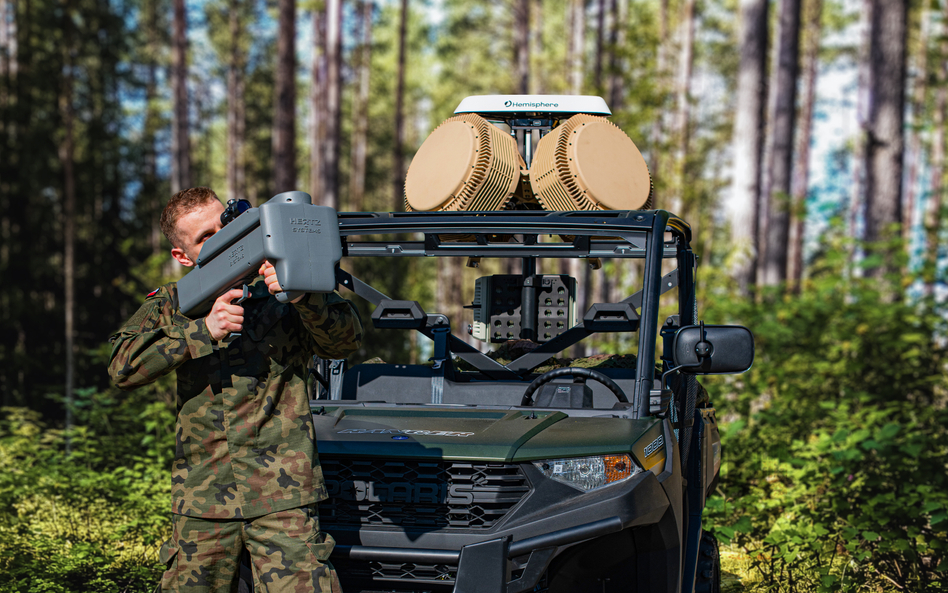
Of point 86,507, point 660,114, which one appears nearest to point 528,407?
point 86,507

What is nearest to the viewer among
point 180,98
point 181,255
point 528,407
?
point 181,255

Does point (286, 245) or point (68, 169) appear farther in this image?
point (68, 169)

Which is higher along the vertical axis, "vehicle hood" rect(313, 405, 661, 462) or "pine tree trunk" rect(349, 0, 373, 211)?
"pine tree trunk" rect(349, 0, 373, 211)

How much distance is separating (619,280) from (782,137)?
4.45 meters

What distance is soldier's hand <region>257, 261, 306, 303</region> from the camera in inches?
104

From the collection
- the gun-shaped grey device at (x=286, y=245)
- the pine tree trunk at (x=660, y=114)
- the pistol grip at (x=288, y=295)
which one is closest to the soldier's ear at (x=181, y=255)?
the gun-shaped grey device at (x=286, y=245)

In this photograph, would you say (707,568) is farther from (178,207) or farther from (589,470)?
(178,207)

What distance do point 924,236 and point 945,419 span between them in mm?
3212

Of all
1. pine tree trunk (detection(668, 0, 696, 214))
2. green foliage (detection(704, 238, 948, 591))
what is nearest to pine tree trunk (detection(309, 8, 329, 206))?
pine tree trunk (detection(668, 0, 696, 214))

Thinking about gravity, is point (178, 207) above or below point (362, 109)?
below

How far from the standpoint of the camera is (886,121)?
1223 centimetres

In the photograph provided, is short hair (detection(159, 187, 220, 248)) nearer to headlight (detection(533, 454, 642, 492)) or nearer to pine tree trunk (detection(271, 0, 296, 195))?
headlight (detection(533, 454, 642, 492))

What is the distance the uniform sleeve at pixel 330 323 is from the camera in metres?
2.89

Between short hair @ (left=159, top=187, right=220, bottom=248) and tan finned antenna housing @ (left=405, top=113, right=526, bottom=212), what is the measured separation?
1767 millimetres
